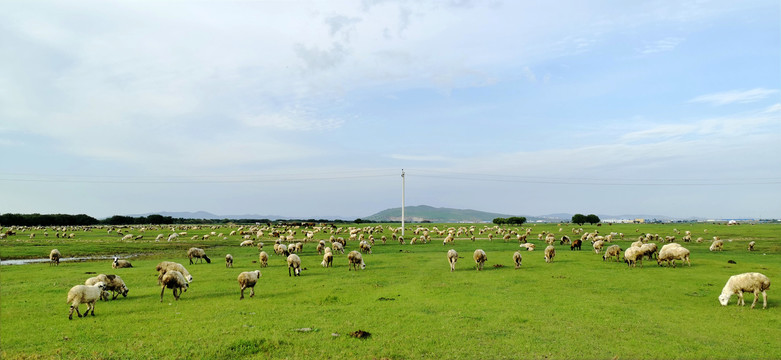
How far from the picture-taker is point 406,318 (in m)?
16.1

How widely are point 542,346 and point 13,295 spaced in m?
25.9

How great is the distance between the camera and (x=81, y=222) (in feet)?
510

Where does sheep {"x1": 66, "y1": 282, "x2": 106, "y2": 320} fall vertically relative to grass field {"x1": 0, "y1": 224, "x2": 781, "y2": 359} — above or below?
above

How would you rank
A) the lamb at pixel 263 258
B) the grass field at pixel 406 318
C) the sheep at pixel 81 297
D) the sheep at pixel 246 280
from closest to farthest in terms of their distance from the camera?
the grass field at pixel 406 318, the sheep at pixel 81 297, the sheep at pixel 246 280, the lamb at pixel 263 258

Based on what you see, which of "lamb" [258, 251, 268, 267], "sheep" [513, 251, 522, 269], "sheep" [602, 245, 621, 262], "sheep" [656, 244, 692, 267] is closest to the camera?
"sheep" [656, 244, 692, 267]

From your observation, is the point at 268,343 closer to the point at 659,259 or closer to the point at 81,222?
the point at 659,259

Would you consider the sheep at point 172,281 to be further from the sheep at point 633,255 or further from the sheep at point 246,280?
the sheep at point 633,255

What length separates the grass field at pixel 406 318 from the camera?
12383mm

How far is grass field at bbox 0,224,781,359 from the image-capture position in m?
12.4

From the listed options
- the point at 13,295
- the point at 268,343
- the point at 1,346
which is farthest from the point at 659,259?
the point at 13,295

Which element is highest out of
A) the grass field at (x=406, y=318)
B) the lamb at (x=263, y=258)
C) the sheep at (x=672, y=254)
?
the sheep at (x=672, y=254)

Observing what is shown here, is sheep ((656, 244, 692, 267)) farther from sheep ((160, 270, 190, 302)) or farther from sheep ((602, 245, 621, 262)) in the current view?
sheep ((160, 270, 190, 302))

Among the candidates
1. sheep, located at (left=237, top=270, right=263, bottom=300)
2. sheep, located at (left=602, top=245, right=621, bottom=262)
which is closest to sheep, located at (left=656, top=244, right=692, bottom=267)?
sheep, located at (left=602, top=245, right=621, bottom=262)

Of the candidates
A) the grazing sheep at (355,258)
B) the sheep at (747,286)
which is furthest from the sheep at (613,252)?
the grazing sheep at (355,258)
